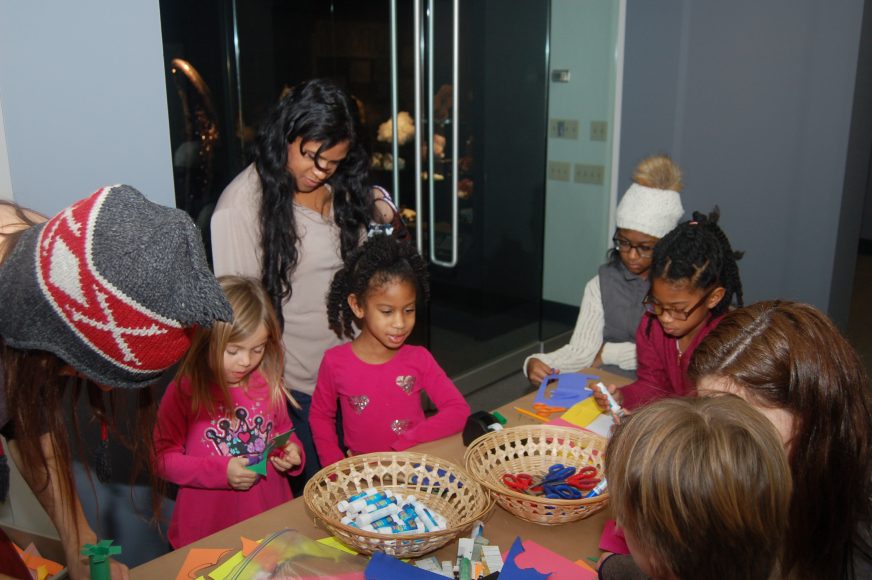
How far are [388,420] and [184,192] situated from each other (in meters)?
1.11

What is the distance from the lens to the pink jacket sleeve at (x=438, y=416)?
1.85 m

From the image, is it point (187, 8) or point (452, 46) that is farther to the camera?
point (452, 46)

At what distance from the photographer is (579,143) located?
4.27 meters

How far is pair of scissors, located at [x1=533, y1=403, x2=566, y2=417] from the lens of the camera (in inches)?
77.5

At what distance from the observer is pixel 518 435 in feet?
5.58

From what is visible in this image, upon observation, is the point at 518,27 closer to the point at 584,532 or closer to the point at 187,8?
the point at 187,8

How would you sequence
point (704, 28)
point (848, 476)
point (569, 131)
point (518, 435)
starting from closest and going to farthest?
point (848, 476)
point (518, 435)
point (704, 28)
point (569, 131)

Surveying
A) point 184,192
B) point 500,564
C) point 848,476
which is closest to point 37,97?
point 184,192

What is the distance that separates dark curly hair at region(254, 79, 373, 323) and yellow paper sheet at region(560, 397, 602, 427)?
2.44ft

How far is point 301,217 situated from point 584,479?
1.05 meters

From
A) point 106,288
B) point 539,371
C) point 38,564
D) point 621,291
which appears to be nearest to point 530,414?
point 539,371

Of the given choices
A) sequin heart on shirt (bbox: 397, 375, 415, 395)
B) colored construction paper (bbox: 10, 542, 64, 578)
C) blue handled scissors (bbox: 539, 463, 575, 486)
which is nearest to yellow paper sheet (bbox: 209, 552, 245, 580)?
colored construction paper (bbox: 10, 542, 64, 578)

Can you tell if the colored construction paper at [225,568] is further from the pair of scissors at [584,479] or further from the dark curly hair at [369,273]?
the dark curly hair at [369,273]

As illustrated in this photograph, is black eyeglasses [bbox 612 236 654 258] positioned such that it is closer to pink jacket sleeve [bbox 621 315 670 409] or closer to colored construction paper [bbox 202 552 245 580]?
pink jacket sleeve [bbox 621 315 670 409]
